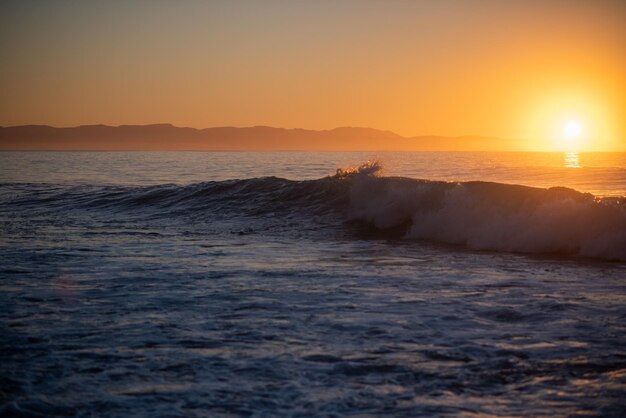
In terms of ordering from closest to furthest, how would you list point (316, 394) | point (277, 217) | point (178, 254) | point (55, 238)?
point (316, 394)
point (178, 254)
point (55, 238)
point (277, 217)

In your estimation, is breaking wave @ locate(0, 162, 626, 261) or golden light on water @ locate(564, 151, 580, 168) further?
golden light on water @ locate(564, 151, 580, 168)

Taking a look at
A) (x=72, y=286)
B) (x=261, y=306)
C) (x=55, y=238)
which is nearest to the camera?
(x=261, y=306)

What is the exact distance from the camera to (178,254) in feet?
40.5

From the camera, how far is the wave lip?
12805 millimetres

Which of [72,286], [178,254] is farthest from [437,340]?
[178,254]

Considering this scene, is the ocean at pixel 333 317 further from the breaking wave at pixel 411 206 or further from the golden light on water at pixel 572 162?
the golden light on water at pixel 572 162

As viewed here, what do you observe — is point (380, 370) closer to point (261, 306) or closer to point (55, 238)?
point (261, 306)

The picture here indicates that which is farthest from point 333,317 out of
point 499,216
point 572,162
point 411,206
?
point 572,162

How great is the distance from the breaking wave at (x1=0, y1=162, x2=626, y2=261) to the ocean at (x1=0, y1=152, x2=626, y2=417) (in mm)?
69

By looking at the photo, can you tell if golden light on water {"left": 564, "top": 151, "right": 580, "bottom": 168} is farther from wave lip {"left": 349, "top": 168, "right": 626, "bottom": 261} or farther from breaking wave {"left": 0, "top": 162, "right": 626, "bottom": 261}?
wave lip {"left": 349, "top": 168, "right": 626, "bottom": 261}

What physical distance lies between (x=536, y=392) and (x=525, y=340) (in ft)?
4.61

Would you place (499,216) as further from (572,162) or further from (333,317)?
(572,162)

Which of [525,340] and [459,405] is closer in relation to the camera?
[459,405]

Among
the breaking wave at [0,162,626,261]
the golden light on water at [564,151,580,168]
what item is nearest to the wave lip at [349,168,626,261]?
the breaking wave at [0,162,626,261]
